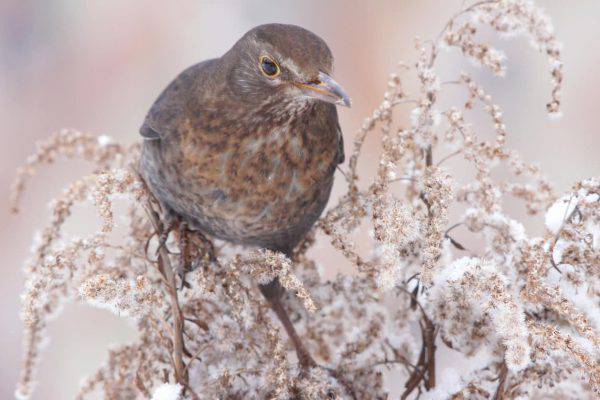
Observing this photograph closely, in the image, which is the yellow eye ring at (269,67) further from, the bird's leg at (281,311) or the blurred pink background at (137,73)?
the blurred pink background at (137,73)

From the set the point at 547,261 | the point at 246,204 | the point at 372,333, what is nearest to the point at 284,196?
the point at 246,204

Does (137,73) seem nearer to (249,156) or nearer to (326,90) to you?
(249,156)

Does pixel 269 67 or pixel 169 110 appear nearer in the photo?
pixel 269 67

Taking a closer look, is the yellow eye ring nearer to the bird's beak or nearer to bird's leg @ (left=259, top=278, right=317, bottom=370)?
the bird's beak

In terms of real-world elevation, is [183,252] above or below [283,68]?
below

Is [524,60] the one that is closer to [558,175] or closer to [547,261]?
[558,175]

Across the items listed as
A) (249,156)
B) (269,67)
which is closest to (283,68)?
(269,67)

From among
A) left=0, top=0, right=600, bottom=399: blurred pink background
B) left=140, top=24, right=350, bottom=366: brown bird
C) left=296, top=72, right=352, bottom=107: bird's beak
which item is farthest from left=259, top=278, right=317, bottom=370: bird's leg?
left=0, top=0, right=600, bottom=399: blurred pink background

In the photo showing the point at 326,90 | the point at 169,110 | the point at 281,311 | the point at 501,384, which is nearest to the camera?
the point at 501,384
